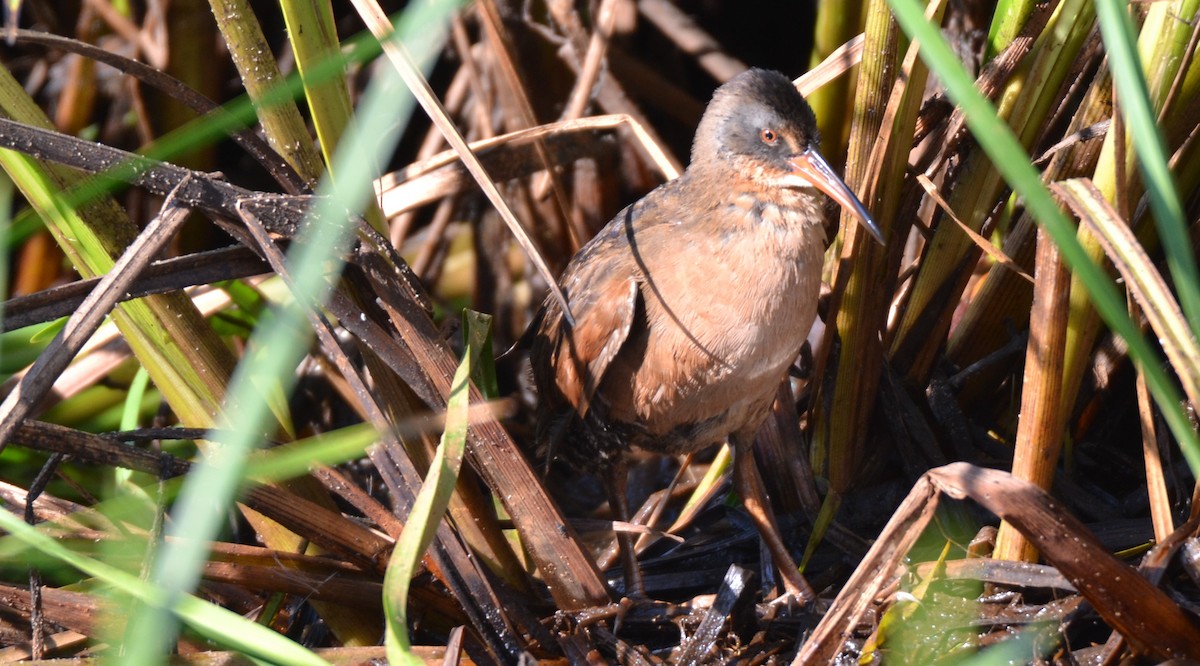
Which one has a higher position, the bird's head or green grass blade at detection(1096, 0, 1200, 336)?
the bird's head

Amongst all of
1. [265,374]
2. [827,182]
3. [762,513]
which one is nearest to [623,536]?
[762,513]

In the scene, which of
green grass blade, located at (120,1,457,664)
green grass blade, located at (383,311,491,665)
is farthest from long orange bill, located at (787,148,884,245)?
green grass blade, located at (120,1,457,664)

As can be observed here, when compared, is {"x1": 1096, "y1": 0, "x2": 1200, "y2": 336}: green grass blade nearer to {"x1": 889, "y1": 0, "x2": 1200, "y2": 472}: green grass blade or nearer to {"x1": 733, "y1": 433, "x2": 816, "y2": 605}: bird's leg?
{"x1": 889, "y1": 0, "x2": 1200, "y2": 472}: green grass blade

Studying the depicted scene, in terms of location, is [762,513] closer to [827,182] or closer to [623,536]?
[623,536]

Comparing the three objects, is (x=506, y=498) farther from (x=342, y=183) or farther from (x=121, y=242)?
(x=342, y=183)

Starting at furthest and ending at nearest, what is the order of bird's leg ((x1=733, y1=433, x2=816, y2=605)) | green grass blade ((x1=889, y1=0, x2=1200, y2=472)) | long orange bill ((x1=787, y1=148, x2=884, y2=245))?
bird's leg ((x1=733, y1=433, x2=816, y2=605))
long orange bill ((x1=787, y1=148, x2=884, y2=245))
green grass blade ((x1=889, y1=0, x2=1200, y2=472))

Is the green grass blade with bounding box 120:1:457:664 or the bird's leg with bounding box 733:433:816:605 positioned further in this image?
the bird's leg with bounding box 733:433:816:605
